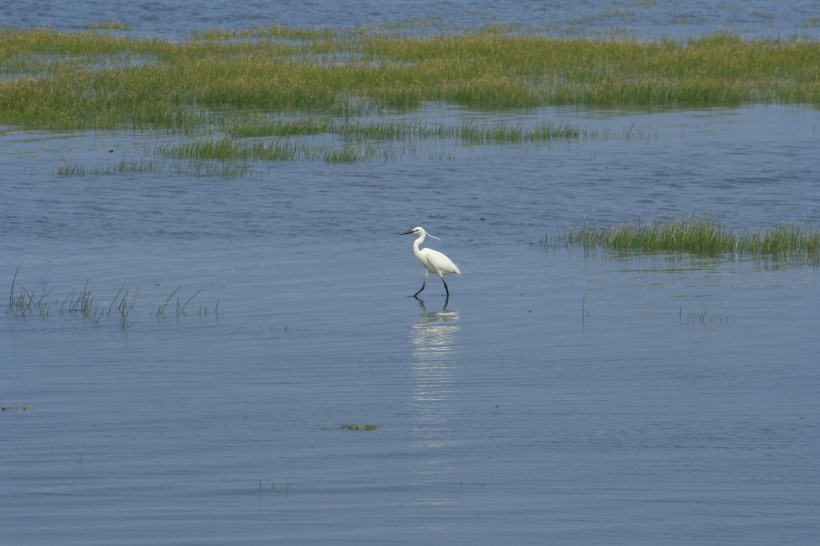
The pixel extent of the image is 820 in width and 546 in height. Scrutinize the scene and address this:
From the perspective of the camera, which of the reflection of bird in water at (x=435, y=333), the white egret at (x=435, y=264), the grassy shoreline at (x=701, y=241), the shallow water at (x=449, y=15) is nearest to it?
the reflection of bird in water at (x=435, y=333)

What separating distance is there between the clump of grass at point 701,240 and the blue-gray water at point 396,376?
52 cm

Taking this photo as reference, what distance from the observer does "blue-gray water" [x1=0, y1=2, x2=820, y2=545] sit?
6676 mm

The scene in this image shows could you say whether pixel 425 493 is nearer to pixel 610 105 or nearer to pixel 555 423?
pixel 555 423

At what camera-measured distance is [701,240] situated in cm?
1570

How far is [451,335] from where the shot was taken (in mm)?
11164

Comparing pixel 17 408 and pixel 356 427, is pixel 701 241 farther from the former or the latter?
pixel 17 408

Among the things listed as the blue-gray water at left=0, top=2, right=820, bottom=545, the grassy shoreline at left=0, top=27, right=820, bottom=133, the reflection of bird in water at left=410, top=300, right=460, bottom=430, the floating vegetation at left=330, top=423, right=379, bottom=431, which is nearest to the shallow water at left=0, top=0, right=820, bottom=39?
the grassy shoreline at left=0, top=27, right=820, bottom=133

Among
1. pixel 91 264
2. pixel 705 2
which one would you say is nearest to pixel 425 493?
pixel 91 264

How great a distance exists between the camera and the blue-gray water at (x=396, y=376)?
21.9 ft

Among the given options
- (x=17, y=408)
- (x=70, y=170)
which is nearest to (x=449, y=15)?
(x=70, y=170)

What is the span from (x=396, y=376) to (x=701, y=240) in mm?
7201

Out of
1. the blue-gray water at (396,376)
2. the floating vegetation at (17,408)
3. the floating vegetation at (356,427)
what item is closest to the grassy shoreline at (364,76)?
the blue-gray water at (396,376)

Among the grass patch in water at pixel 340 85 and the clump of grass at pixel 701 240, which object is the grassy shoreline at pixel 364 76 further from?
the clump of grass at pixel 701 240

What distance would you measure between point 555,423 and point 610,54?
101 ft
